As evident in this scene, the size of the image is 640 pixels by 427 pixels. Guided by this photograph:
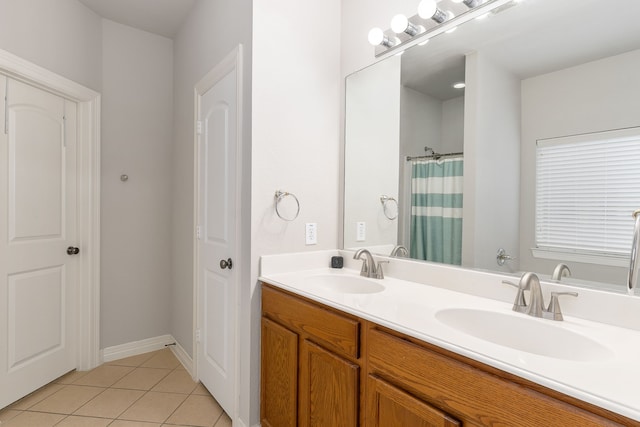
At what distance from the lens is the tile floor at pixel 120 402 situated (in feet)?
6.18

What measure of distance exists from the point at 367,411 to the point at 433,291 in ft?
1.87

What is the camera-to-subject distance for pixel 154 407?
2021 millimetres

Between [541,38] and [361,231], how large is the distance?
1211 mm

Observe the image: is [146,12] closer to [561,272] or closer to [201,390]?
[201,390]

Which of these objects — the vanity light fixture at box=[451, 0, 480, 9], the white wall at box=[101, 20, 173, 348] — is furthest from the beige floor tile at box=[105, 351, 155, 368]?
the vanity light fixture at box=[451, 0, 480, 9]

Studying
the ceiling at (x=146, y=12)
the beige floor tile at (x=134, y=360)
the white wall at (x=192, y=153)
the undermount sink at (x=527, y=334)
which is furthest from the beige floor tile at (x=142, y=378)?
the ceiling at (x=146, y=12)

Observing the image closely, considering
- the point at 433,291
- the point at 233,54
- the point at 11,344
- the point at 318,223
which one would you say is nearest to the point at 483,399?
the point at 433,291

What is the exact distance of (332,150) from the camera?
6.62 feet

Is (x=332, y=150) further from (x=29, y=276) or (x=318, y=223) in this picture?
(x=29, y=276)

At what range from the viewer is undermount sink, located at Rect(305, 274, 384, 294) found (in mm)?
1642

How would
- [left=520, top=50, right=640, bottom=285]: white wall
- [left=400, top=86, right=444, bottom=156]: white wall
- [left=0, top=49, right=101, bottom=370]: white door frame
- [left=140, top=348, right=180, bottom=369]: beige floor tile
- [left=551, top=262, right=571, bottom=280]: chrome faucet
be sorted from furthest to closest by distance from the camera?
1. [left=140, top=348, right=180, bottom=369]: beige floor tile
2. [left=0, top=49, right=101, bottom=370]: white door frame
3. [left=400, top=86, right=444, bottom=156]: white wall
4. [left=551, top=262, right=571, bottom=280]: chrome faucet
5. [left=520, top=50, right=640, bottom=285]: white wall

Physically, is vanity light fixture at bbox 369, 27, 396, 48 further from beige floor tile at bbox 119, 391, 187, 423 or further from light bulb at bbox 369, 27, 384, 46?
beige floor tile at bbox 119, 391, 187, 423

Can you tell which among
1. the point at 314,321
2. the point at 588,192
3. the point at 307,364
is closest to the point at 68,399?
the point at 307,364

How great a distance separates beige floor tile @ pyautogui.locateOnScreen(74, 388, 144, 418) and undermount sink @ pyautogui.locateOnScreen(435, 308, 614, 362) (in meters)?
2.04
